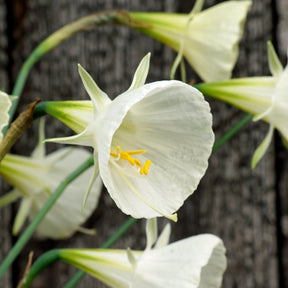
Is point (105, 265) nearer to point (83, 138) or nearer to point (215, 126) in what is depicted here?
point (83, 138)

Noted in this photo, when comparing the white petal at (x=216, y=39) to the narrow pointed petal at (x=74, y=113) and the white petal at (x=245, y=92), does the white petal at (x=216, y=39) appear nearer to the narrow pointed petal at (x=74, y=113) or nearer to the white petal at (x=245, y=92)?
the white petal at (x=245, y=92)

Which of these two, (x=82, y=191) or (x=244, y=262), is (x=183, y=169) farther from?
(x=244, y=262)

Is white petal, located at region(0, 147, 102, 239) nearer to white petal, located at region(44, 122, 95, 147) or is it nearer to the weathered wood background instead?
the weathered wood background

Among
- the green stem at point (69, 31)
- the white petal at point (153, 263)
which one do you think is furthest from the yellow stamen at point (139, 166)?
the green stem at point (69, 31)

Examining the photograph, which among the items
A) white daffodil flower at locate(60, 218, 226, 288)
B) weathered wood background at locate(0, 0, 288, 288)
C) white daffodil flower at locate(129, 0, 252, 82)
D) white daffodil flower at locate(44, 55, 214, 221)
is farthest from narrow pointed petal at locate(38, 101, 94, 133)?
weathered wood background at locate(0, 0, 288, 288)

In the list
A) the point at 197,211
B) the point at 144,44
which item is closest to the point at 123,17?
the point at 144,44
